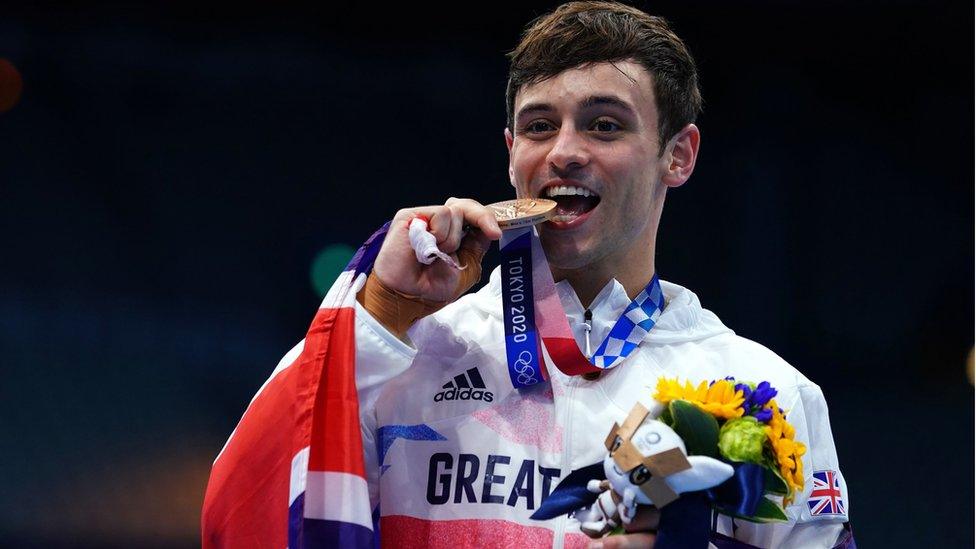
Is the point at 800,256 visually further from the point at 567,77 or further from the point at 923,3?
the point at 567,77

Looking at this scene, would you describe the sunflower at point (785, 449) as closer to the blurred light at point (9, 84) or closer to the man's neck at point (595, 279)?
the man's neck at point (595, 279)

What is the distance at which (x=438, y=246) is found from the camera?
199cm

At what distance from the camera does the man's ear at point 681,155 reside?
2.39m

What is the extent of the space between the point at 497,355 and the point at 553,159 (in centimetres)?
40

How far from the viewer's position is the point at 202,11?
4.86 m

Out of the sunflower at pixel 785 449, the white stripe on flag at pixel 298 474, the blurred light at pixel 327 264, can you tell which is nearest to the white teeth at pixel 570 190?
the sunflower at pixel 785 449

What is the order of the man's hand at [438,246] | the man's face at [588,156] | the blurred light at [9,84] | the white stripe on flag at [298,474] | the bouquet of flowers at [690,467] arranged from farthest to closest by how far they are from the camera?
the blurred light at [9,84] < the man's face at [588,156] < the man's hand at [438,246] < the white stripe on flag at [298,474] < the bouquet of flowers at [690,467]

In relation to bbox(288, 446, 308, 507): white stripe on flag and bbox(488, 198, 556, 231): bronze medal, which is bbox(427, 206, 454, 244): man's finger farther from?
bbox(288, 446, 308, 507): white stripe on flag

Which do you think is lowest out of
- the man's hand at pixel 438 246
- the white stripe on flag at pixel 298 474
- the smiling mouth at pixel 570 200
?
the white stripe on flag at pixel 298 474

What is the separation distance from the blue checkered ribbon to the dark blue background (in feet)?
8.67

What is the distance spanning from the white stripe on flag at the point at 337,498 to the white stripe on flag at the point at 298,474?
2 cm

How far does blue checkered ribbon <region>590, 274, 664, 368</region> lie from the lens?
2.18 meters

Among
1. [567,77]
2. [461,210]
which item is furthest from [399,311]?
[567,77]

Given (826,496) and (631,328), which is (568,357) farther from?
(826,496)
